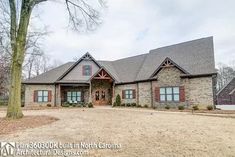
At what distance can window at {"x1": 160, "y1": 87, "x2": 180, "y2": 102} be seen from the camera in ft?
74.1

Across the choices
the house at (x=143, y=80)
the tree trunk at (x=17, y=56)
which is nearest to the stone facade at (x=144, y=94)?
the house at (x=143, y=80)

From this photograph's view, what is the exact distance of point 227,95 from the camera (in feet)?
96.7

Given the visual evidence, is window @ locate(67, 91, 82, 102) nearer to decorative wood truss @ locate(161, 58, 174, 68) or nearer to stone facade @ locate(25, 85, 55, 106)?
stone facade @ locate(25, 85, 55, 106)

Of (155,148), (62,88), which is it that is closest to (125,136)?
(155,148)

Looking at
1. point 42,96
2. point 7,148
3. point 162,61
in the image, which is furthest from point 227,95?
point 7,148

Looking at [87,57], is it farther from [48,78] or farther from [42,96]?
[42,96]

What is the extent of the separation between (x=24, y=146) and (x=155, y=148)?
3.69 meters

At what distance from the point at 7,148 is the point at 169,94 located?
751 inches

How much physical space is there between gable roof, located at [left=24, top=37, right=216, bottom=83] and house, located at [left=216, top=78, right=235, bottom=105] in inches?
347

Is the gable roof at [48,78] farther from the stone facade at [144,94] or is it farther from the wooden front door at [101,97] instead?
the stone facade at [144,94]

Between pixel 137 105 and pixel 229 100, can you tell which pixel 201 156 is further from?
pixel 229 100

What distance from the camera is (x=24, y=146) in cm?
618

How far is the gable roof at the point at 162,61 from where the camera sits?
22.3 meters

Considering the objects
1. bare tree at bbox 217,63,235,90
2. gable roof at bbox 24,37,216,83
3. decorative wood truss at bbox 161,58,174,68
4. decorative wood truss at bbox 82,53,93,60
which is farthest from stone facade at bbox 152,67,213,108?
bare tree at bbox 217,63,235,90
